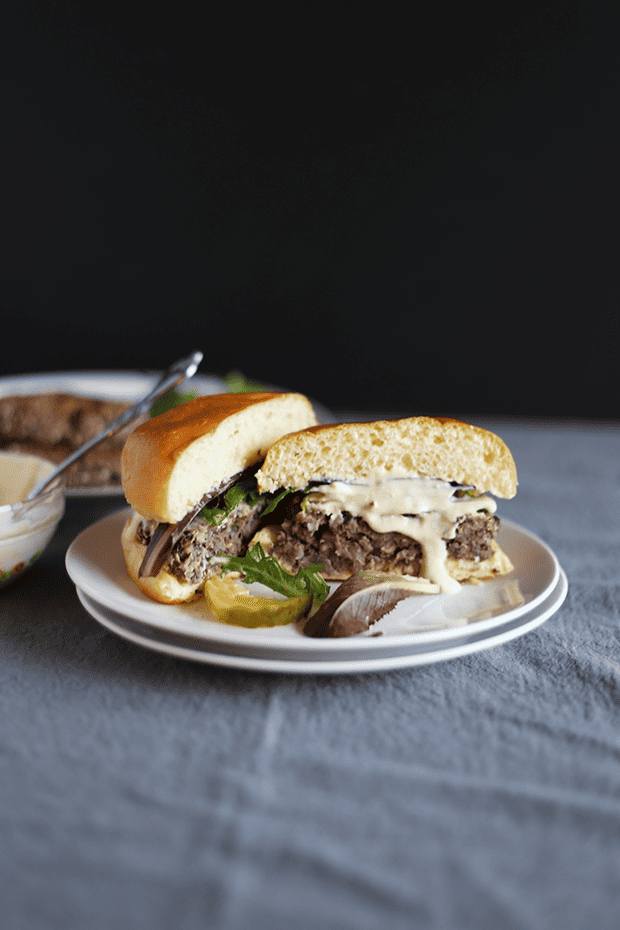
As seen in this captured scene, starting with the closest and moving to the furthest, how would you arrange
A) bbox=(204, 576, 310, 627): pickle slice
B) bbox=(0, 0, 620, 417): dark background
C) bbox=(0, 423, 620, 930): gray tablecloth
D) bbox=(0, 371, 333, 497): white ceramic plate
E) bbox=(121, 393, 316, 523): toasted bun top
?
bbox=(0, 423, 620, 930): gray tablecloth, bbox=(204, 576, 310, 627): pickle slice, bbox=(121, 393, 316, 523): toasted bun top, bbox=(0, 371, 333, 497): white ceramic plate, bbox=(0, 0, 620, 417): dark background

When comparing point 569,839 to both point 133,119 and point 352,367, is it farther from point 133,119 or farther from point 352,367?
point 133,119

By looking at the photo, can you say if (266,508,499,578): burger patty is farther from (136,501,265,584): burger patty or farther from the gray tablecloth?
the gray tablecloth

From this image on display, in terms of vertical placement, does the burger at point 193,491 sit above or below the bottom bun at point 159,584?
above

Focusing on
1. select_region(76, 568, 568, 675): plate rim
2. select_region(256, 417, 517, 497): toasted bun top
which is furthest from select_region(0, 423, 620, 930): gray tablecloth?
select_region(256, 417, 517, 497): toasted bun top

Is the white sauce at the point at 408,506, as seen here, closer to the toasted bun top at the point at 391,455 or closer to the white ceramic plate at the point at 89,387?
the toasted bun top at the point at 391,455

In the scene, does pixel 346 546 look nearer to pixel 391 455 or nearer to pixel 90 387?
pixel 391 455

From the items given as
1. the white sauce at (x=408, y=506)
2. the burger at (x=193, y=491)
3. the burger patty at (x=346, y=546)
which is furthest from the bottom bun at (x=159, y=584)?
the white sauce at (x=408, y=506)

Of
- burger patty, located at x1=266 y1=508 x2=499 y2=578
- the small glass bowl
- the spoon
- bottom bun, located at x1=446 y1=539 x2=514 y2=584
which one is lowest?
bottom bun, located at x1=446 y1=539 x2=514 y2=584
